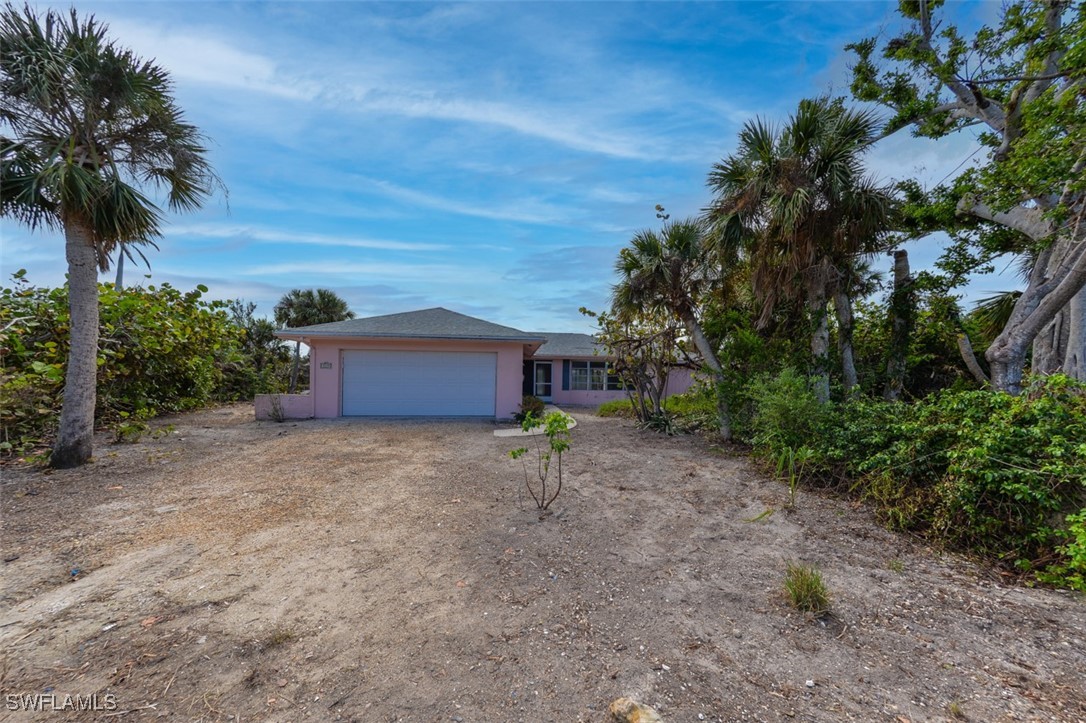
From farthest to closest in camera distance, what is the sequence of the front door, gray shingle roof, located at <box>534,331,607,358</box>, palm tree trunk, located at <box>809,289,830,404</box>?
the front door, gray shingle roof, located at <box>534,331,607,358</box>, palm tree trunk, located at <box>809,289,830,404</box>

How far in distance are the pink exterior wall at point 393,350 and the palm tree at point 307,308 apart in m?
8.69

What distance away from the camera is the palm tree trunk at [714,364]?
8.77m

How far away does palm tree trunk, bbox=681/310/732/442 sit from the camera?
8766mm

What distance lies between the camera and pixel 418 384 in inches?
491

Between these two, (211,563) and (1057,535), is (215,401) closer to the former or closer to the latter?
(211,563)

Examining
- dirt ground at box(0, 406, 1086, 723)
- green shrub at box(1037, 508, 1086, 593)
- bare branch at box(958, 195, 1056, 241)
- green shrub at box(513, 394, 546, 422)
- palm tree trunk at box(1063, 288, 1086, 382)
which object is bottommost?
dirt ground at box(0, 406, 1086, 723)

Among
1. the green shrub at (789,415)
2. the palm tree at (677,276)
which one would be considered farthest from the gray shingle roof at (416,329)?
the green shrub at (789,415)

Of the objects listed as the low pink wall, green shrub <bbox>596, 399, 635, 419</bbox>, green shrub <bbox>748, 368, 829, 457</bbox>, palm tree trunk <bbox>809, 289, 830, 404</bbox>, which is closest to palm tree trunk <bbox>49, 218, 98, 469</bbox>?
the low pink wall

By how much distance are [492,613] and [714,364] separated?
7.52 metres

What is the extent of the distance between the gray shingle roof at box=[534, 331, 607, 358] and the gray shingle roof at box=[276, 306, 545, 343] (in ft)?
13.3

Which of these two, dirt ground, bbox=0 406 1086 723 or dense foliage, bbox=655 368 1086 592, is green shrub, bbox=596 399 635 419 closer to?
dense foliage, bbox=655 368 1086 592

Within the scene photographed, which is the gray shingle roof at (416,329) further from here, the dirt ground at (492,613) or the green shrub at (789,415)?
the green shrub at (789,415)

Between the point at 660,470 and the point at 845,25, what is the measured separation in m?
9.12

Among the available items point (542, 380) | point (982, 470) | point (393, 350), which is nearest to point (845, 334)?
point (982, 470)
